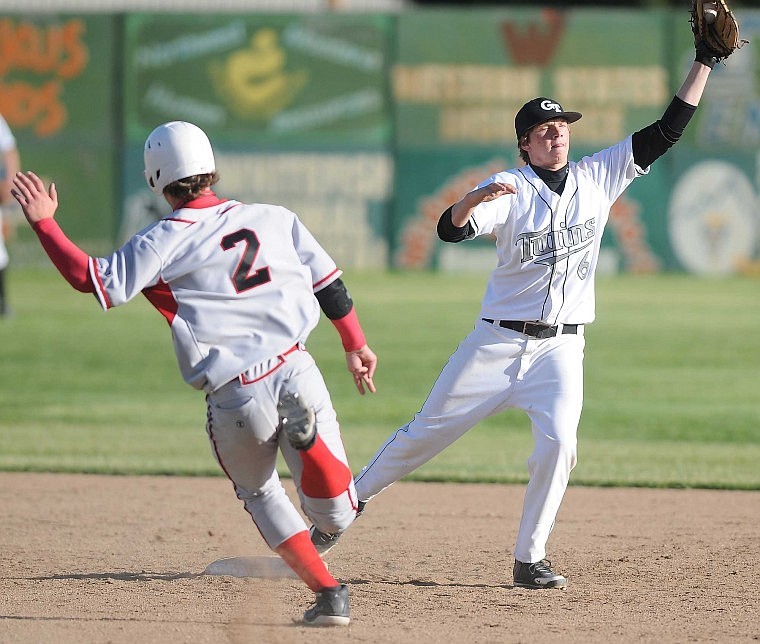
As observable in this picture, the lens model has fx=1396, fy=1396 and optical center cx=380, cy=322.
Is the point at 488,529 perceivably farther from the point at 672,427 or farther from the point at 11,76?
the point at 11,76

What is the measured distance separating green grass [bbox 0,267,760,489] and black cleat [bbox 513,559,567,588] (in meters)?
2.82

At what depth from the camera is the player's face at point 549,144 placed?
18.4 ft

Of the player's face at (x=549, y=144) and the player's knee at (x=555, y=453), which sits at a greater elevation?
the player's face at (x=549, y=144)

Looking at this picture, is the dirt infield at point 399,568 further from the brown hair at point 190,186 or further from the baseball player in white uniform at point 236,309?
the brown hair at point 190,186

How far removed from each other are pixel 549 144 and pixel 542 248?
43 cm

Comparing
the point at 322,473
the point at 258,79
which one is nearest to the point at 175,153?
the point at 322,473

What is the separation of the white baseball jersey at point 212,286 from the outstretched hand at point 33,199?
24 cm

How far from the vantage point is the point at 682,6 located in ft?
116

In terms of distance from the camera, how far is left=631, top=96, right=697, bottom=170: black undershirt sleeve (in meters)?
5.78

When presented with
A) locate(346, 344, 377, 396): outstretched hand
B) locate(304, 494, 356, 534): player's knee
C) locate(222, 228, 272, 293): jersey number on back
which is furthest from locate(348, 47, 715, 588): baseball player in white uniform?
locate(222, 228, 272, 293): jersey number on back

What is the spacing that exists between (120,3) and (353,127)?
277 inches

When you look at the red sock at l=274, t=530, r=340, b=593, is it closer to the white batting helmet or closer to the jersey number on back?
the jersey number on back

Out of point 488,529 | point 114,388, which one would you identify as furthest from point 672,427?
point 114,388

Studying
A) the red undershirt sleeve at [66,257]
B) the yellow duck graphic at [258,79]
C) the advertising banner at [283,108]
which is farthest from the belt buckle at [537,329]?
the yellow duck graphic at [258,79]
